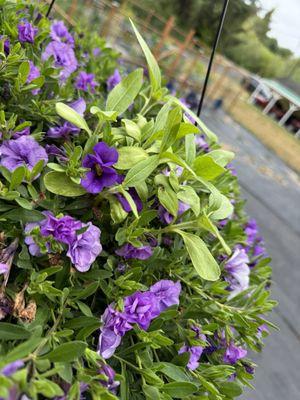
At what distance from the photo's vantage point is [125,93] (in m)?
0.79

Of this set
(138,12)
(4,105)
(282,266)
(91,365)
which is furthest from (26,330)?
(138,12)

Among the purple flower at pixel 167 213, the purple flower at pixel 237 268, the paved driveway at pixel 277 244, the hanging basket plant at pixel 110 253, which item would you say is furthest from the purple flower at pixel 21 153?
the paved driveway at pixel 277 244

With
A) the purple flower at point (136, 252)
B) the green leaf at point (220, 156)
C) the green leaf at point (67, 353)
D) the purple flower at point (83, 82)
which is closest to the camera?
the green leaf at point (67, 353)

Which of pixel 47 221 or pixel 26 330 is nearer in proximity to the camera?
pixel 26 330

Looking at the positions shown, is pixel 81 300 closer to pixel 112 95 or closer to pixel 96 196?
pixel 96 196

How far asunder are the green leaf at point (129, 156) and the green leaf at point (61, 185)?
0.08m

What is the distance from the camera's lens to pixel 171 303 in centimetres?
72

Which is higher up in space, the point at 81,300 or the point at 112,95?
the point at 112,95

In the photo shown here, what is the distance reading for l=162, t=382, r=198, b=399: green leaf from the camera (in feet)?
2.10

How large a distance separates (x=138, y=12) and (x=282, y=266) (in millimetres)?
17701

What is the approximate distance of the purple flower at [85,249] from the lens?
63cm

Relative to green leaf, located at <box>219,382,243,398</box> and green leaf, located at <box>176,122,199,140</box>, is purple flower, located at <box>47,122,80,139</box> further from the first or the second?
green leaf, located at <box>219,382,243,398</box>

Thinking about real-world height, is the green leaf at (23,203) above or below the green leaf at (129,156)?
below

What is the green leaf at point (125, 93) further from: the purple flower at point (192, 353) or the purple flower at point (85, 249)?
the purple flower at point (192, 353)
